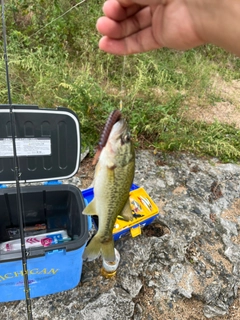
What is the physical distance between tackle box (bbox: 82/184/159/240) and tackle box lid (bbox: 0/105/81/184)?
49 centimetres

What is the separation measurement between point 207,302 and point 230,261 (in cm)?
47

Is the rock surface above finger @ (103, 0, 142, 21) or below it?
below

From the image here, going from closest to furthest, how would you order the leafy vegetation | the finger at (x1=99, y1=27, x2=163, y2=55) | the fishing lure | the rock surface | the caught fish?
the fishing lure < the caught fish < the finger at (x1=99, y1=27, x2=163, y2=55) < the rock surface < the leafy vegetation

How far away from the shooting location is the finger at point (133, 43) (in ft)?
5.52

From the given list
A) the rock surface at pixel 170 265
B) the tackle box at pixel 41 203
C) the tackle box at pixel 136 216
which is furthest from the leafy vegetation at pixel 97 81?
the tackle box at pixel 41 203

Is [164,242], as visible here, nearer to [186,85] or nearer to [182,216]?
[182,216]

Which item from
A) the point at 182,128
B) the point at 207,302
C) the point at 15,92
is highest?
the point at 15,92

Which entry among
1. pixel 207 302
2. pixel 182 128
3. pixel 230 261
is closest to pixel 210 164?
pixel 182 128

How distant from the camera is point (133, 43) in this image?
5.66ft

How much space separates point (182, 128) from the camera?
13.5 feet

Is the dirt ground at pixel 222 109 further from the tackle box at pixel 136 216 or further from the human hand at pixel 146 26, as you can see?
the human hand at pixel 146 26

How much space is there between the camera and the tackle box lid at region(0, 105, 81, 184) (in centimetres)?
211

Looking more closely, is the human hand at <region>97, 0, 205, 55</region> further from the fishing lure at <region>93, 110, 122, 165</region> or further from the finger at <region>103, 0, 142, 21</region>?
the fishing lure at <region>93, 110, 122, 165</region>

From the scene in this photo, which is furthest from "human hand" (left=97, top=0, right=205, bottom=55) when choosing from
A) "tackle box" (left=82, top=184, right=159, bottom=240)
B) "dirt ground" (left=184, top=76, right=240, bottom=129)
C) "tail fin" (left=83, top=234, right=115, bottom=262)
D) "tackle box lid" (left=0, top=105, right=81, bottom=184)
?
"dirt ground" (left=184, top=76, right=240, bottom=129)
